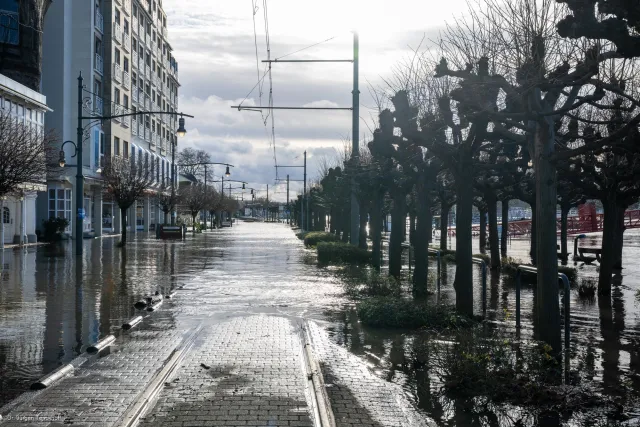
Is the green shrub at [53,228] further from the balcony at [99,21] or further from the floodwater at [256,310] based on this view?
the floodwater at [256,310]

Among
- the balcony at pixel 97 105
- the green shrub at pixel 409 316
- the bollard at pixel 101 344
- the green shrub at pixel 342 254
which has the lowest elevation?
the bollard at pixel 101 344

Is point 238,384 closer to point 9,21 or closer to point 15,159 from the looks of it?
point 15,159

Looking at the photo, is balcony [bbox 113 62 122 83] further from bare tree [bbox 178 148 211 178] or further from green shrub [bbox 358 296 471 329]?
bare tree [bbox 178 148 211 178]

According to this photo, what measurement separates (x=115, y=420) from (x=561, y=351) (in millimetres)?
5469

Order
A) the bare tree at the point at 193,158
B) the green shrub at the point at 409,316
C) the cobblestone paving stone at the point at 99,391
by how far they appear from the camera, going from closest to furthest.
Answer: the cobblestone paving stone at the point at 99,391 → the green shrub at the point at 409,316 → the bare tree at the point at 193,158

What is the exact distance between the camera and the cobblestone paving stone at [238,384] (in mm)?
6566

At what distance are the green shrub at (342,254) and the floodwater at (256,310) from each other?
2.55ft

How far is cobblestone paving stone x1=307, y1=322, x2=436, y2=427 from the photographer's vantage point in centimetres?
660

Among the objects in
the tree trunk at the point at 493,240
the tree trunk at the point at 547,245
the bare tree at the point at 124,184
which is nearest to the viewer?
the tree trunk at the point at 547,245

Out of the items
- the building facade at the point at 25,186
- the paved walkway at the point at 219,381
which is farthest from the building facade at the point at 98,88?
the paved walkway at the point at 219,381

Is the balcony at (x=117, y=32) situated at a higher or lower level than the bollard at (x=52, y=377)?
higher

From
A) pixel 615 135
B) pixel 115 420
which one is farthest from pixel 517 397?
pixel 115 420

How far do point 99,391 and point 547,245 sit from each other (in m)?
5.49

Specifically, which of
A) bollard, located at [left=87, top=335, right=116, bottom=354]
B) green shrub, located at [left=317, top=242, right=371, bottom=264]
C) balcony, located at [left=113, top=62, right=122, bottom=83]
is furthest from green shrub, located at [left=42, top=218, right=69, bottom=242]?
bollard, located at [left=87, top=335, right=116, bottom=354]
